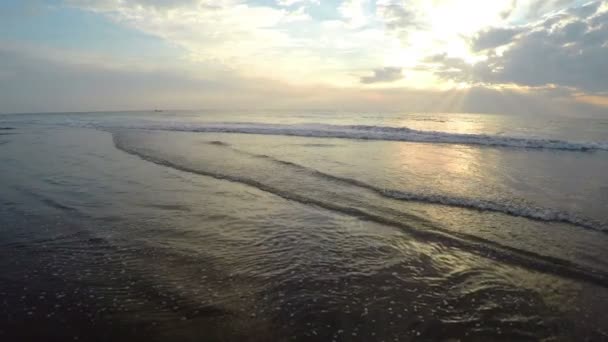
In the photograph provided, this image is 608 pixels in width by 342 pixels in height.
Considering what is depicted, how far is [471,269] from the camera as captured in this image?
18.6 ft

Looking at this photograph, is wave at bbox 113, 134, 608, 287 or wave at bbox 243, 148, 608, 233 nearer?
wave at bbox 113, 134, 608, 287

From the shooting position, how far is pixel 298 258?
19.7 ft

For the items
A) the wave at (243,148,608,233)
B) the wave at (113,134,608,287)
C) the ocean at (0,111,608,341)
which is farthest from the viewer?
the wave at (243,148,608,233)

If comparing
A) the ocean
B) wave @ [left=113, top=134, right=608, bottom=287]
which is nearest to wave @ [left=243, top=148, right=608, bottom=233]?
the ocean

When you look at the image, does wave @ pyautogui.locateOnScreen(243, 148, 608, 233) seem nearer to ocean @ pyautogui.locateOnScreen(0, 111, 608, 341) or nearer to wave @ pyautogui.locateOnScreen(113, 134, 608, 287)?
ocean @ pyautogui.locateOnScreen(0, 111, 608, 341)

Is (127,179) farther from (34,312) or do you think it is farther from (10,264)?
(34,312)

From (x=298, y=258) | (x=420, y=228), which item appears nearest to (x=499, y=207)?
(x=420, y=228)

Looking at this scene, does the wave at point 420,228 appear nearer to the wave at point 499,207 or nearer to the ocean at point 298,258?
the ocean at point 298,258

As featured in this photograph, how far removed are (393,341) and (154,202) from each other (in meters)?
7.12

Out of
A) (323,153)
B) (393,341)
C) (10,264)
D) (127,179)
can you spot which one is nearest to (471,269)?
(393,341)

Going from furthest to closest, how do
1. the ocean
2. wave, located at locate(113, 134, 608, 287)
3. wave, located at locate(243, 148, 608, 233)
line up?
wave, located at locate(243, 148, 608, 233) < wave, located at locate(113, 134, 608, 287) < the ocean

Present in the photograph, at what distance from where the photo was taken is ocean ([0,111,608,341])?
4.13 metres

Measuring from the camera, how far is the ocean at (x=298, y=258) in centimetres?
413

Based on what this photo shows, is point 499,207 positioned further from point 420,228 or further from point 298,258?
point 298,258
